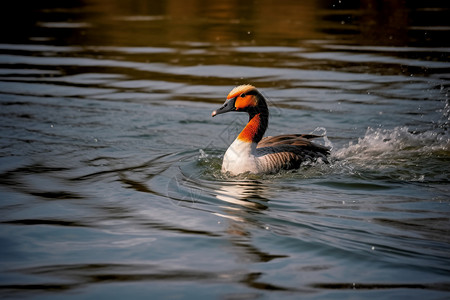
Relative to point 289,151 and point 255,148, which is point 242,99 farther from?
point 289,151

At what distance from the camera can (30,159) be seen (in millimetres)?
8727

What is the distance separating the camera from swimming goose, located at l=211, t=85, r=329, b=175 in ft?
26.4

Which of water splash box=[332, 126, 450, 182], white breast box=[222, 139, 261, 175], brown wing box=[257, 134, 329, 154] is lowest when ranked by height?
water splash box=[332, 126, 450, 182]

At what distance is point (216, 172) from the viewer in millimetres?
8320

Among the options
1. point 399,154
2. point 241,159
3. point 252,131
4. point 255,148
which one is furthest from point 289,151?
point 399,154

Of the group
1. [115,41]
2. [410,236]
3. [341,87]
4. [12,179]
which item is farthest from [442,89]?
[115,41]

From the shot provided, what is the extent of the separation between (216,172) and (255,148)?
1.94ft

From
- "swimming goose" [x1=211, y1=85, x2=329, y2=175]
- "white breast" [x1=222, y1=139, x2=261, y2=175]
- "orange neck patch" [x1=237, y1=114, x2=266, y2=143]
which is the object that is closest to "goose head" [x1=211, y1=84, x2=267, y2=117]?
"swimming goose" [x1=211, y1=85, x2=329, y2=175]

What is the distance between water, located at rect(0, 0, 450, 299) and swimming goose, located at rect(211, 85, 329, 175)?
0.21 meters

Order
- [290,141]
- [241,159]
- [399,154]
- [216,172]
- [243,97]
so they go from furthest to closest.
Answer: [399,154] → [290,141] → [216,172] → [243,97] → [241,159]

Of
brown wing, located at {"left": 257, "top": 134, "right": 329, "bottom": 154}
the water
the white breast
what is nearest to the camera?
the water

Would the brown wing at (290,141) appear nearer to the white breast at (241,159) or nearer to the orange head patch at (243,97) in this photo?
the white breast at (241,159)

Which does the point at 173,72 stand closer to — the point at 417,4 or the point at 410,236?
the point at 410,236

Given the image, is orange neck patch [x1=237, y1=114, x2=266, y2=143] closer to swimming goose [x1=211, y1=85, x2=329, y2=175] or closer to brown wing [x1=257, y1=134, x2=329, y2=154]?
swimming goose [x1=211, y1=85, x2=329, y2=175]
